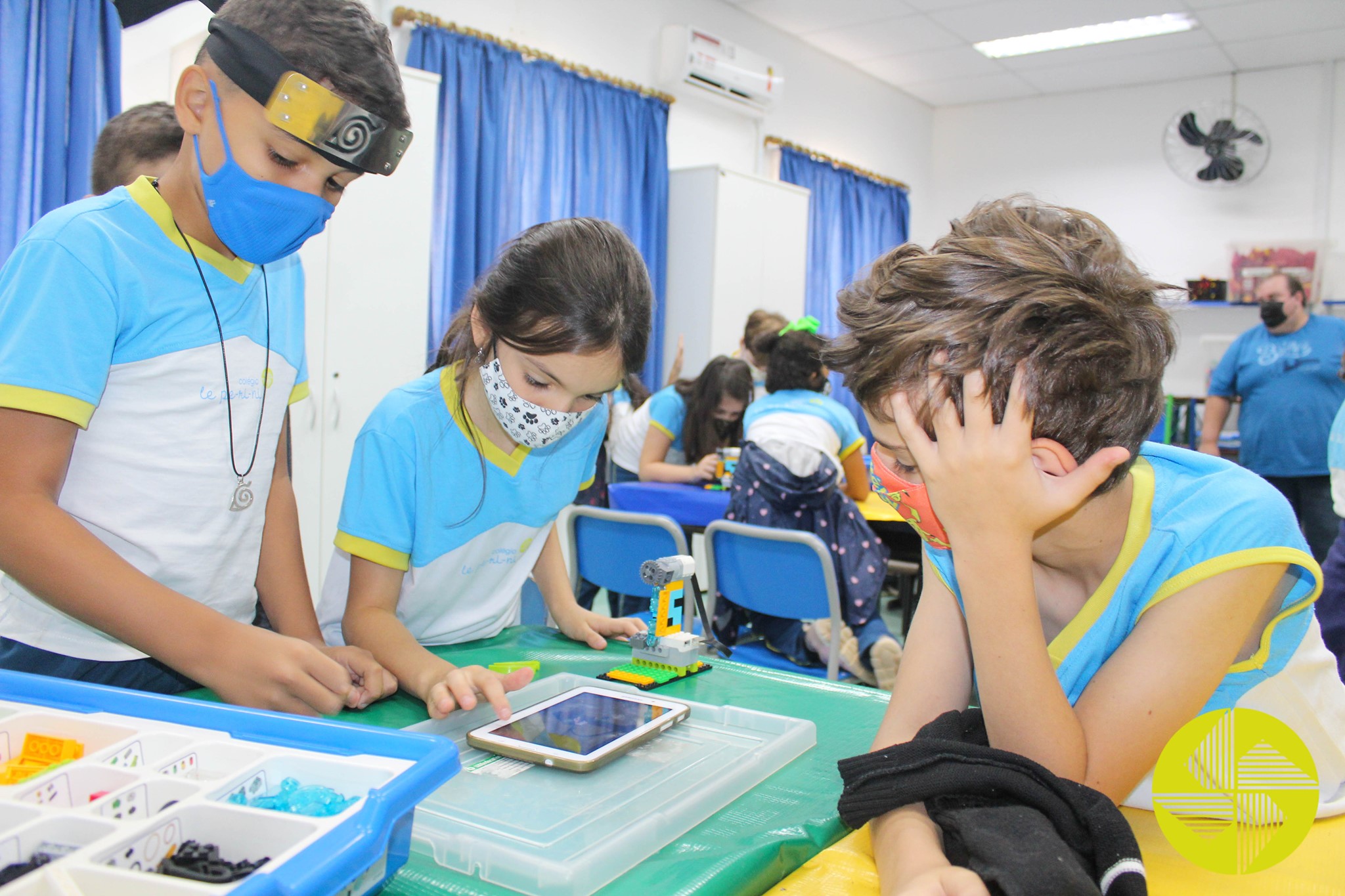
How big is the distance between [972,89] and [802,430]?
204 inches

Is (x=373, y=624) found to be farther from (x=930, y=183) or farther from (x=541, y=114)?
(x=930, y=183)

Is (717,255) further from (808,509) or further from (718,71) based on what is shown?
(808,509)

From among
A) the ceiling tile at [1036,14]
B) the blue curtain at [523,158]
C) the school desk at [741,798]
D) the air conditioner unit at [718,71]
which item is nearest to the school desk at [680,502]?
the blue curtain at [523,158]

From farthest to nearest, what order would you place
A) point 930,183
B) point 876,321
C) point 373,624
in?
point 930,183 → point 373,624 → point 876,321

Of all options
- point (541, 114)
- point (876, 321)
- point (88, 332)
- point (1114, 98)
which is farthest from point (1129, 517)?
point (1114, 98)

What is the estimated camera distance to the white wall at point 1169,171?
602 centimetres

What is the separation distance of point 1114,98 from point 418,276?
5.62 metres

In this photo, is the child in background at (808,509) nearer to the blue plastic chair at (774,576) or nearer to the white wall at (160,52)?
the blue plastic chair at (774,576)

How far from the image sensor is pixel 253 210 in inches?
41.8

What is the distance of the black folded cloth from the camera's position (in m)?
0.62

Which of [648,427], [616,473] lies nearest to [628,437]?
[648,427]

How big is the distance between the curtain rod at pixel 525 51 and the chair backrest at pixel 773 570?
9.06 feet

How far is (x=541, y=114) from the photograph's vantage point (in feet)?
14.6

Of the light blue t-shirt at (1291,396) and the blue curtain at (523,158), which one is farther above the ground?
the blue curtain at (523,158)
